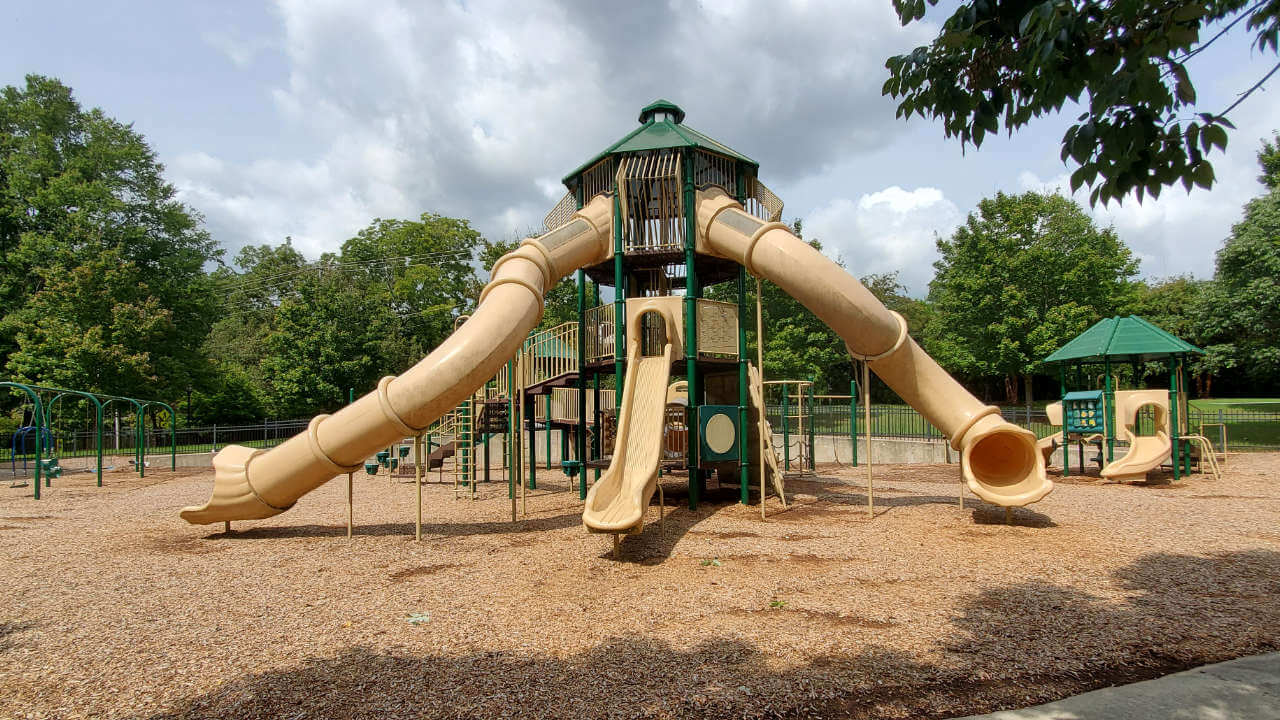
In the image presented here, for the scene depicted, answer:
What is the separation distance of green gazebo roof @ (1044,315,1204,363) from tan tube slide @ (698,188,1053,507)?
28.1 ft

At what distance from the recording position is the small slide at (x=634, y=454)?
7.52 m

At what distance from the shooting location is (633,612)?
5.62 meters

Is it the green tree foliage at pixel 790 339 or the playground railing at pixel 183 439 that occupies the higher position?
the green tree foliage at pixel 790 339

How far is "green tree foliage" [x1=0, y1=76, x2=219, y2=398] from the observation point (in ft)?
80.1

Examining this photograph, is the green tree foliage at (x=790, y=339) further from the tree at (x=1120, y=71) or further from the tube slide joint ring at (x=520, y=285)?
the tree at (x=1120, y=71)

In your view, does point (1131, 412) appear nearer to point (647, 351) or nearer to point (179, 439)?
point (647, 351)

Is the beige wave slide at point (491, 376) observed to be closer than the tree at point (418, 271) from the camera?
Yes

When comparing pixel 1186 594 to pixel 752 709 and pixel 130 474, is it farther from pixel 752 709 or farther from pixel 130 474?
pixel 130 474

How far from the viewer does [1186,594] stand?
5914 mm

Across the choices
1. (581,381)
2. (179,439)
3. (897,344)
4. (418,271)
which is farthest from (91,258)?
(897,344)

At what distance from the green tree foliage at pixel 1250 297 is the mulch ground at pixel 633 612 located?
55.4ft

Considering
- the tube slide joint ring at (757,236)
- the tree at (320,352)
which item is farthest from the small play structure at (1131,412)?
the tree at (320,352)

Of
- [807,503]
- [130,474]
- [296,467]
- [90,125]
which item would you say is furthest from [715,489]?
[90,125]

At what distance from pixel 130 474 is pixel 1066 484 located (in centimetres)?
2491
